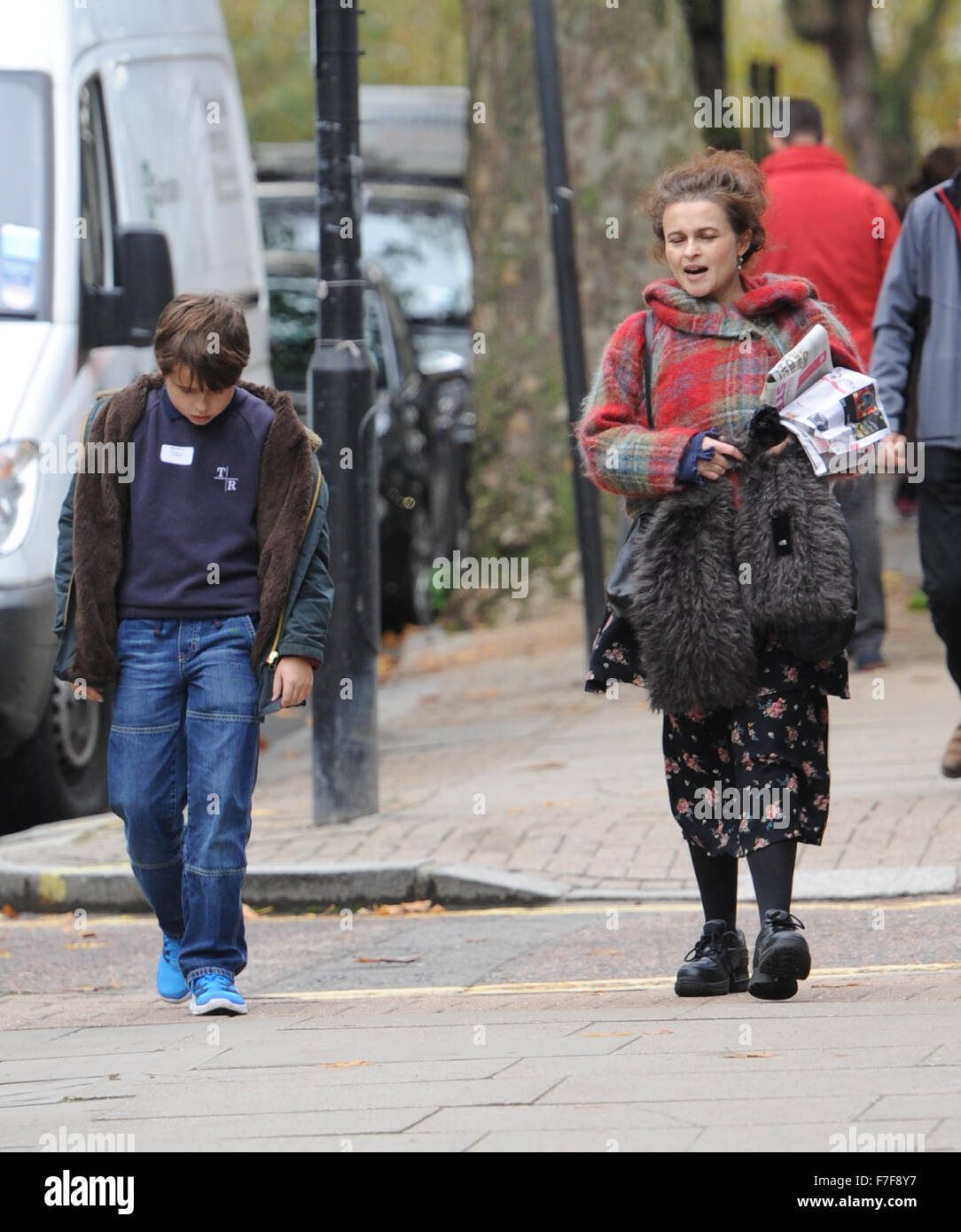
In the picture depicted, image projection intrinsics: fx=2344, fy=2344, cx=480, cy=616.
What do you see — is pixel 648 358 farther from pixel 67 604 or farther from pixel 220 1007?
pixel 220 1007

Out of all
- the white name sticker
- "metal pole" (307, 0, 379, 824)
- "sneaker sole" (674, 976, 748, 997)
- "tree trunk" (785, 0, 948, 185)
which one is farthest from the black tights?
"tree trunk" (785, 0, 948, 185)

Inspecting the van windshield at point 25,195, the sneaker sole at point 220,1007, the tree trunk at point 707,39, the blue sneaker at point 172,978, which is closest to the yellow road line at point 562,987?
the blue sneaker at point 172,978

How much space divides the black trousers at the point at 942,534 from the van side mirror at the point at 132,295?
9.58 ft

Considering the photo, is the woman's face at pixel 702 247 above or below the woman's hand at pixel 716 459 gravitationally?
above

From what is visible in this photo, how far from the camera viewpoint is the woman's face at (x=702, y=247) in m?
5.12

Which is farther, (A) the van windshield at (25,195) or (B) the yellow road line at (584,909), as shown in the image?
(A) the van windshield at (25,195)

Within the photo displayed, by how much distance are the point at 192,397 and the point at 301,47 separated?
36.2 meters

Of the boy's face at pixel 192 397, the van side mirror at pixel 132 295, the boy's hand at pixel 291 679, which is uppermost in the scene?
the van side mirror at pixel 132 295

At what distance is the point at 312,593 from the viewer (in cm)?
538

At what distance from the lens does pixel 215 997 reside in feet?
17.6

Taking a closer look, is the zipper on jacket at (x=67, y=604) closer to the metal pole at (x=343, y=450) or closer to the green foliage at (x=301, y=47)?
the metal pole at (x=343, y=450)

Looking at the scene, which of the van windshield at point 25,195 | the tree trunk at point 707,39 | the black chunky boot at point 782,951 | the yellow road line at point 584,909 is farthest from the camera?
the tree trunk at point 707,39

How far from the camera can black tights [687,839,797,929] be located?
5090mm

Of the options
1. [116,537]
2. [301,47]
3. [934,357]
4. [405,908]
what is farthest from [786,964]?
[301,47]
